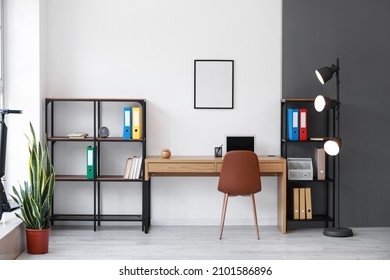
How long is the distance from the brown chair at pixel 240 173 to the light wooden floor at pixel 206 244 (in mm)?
Result: 480

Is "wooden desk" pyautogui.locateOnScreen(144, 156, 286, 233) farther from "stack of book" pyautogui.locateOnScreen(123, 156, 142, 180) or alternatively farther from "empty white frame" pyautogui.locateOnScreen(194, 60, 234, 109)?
"empty white frame" pyautogui.locateOnScreen(194, 60, 234, 109)

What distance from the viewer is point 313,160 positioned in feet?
19.2

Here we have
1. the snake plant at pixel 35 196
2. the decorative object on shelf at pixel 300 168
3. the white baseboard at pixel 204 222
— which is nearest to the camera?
the snake plant at pixel 35 196

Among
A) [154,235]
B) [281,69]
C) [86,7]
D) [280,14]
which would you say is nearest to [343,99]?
[281,69]

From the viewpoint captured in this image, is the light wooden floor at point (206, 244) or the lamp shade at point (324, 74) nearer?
the light wooden floor at point (206, 244)

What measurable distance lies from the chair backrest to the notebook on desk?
586 mm

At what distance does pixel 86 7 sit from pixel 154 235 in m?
2.41

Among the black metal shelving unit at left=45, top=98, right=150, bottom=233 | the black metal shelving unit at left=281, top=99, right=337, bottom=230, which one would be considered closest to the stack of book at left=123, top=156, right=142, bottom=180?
the black metal shelving unit at left=45, top=98, right=150, bottom=233

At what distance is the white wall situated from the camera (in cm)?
579

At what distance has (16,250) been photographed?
4.52 meters

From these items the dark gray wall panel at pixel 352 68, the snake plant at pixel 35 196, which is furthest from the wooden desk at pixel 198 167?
the snake plant at pixel 35 196

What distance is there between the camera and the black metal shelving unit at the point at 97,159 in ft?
18.1

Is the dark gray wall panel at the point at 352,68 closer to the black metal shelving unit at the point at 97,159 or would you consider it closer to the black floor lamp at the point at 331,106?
the black floor lamp at the point at 331,106
